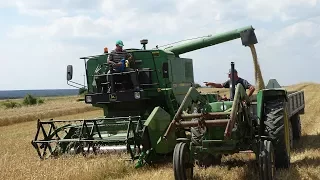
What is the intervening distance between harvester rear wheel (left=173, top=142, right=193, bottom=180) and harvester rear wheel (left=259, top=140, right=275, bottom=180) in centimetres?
102

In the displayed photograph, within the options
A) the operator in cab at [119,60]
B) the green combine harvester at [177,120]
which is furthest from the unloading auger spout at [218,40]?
the operator in cab at [119,60]

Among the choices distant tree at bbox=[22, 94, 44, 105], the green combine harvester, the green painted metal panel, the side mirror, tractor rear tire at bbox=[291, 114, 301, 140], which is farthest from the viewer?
distant tree at bbox=[22, 94, 44, 105]

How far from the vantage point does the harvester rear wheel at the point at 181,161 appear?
5.79 m

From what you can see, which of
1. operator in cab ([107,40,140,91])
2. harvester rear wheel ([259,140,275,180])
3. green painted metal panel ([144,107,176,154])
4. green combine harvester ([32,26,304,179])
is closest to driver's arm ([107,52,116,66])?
operator in cab ([107,40,140,91])

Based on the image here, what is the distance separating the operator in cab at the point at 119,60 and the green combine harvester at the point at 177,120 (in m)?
0.12

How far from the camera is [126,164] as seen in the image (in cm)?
762

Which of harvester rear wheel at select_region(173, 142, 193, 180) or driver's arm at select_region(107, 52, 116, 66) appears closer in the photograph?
harvester rear wheel at select_region(173, 142, 193, 180)

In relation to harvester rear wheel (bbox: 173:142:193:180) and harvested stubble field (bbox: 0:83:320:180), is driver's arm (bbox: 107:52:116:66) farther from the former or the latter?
harvester rear wheel (bbox: 173:142:193:180)

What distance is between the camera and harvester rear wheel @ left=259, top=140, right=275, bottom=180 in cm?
559

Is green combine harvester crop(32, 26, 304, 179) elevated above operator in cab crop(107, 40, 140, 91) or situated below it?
below

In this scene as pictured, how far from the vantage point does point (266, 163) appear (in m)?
5.63

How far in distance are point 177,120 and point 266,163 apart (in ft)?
4.36

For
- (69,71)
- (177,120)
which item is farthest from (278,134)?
(69,71)

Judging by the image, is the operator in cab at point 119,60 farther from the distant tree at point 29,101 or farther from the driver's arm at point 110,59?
the distant tree at point 29,101
